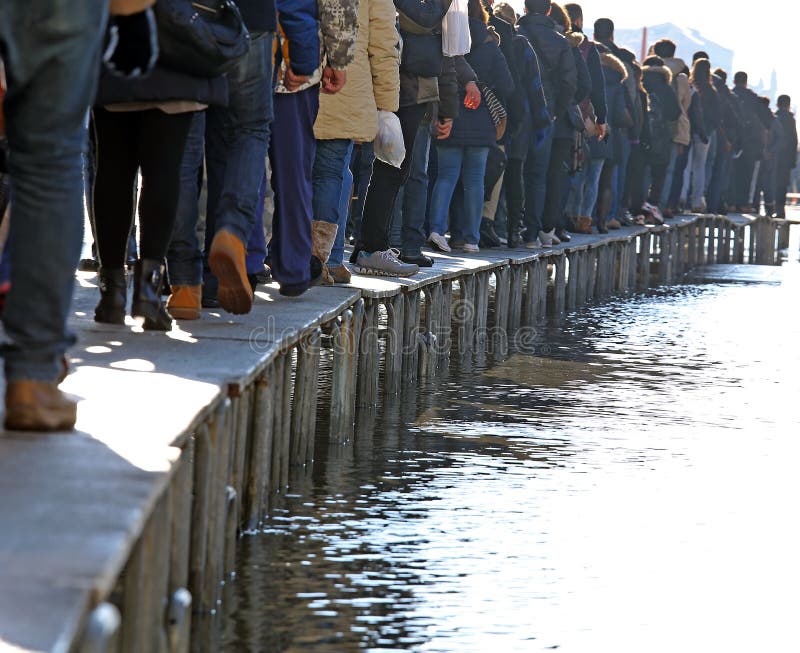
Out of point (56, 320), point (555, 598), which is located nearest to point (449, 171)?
point (555, 598)

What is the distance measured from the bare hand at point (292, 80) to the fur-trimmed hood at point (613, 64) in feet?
33.7

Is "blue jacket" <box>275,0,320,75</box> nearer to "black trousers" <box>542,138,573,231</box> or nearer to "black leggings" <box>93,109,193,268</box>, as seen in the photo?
"black leggings" <box>93,109,193,268</box>

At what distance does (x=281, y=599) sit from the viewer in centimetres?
419

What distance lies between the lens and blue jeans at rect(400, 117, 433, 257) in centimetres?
970

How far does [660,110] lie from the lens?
18.9 m

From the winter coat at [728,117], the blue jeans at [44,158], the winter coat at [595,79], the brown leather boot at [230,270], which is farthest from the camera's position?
the winter coat at [728,117]

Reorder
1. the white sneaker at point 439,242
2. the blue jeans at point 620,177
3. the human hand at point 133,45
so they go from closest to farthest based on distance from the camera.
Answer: the human hand at point 133,45
the white sneaker at point 439,242
the blue jeans at point 620,177

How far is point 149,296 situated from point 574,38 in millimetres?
9671

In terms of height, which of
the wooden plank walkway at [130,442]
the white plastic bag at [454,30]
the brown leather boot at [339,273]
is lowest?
the wooden plank walkway at [130,442]

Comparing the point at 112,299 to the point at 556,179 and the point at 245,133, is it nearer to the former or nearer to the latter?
the point at 245,133

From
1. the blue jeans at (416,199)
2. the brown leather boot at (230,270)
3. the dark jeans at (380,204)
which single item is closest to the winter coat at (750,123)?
the blue jeans at (416,199)

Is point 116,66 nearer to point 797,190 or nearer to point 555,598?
point 555,598

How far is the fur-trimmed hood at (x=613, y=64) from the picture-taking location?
1631 cm

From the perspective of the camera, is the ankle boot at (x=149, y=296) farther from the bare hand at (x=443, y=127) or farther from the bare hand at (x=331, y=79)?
the bare hand at (x=443, y=127)
